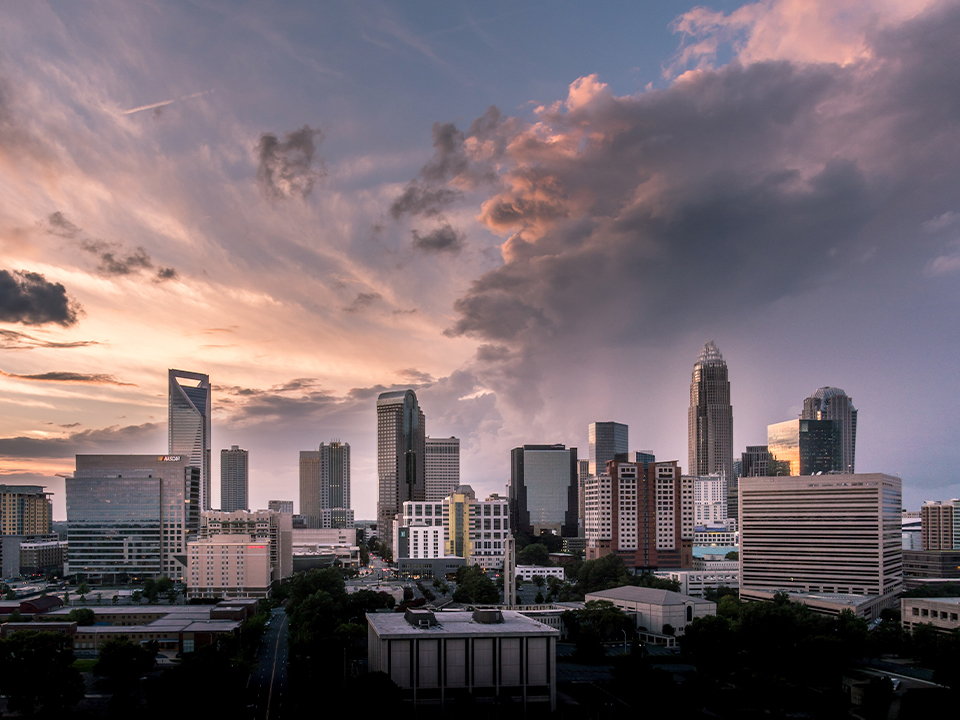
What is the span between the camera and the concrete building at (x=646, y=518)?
152 metres

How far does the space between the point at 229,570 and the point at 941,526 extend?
537ft

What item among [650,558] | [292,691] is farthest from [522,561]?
[292,691]

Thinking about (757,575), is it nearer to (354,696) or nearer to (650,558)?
(650,558)

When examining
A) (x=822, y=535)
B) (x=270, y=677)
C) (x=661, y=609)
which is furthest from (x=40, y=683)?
(x=822, y=535)

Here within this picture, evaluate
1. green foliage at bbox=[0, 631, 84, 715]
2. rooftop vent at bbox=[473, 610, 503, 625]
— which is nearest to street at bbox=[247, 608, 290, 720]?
green foliage at bbox=[0, 631, 84, 715]

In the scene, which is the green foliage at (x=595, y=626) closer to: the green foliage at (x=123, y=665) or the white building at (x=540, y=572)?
the green foliage at (x=123, y=665)

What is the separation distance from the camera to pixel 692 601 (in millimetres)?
94312

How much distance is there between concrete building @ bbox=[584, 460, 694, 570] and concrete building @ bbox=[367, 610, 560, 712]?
92.8 meters

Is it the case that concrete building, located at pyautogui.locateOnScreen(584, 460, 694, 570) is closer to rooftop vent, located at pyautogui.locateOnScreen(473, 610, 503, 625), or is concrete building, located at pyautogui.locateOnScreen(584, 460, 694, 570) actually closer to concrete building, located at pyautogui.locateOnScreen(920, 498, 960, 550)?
concrete building, located at pyautogui.locateOnScreen(920, 498, 960, 550)

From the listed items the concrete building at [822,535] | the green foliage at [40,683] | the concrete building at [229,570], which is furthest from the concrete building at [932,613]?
the concrete building at [229,570]

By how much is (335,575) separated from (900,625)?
249 ft

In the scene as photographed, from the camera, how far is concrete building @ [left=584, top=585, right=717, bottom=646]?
3610 inches

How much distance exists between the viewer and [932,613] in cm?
8594

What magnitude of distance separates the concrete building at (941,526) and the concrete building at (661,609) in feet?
414
